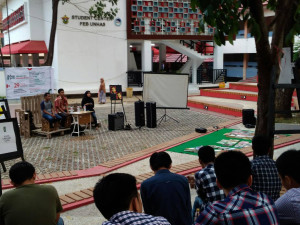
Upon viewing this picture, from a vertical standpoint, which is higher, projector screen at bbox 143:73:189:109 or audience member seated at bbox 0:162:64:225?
projector screen at bbox 143:73:189:109

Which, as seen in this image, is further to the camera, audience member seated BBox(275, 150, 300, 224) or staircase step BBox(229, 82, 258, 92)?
staircase step BBox(229, 82, 258, 92)

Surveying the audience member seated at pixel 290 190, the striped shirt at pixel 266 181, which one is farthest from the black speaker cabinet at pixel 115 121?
the audience member seated at pixel 290 190

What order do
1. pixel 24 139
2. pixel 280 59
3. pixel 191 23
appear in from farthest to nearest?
1. pixel 191 23
2. pixel 24 139
3. pixel 280 59

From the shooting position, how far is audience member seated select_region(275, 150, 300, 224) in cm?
265

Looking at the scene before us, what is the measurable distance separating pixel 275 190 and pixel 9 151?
5006 millimetres

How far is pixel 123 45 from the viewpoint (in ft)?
85.1

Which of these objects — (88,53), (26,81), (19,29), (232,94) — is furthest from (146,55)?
(26,81)

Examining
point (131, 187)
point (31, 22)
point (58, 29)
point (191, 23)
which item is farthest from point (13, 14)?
point (131, 187)

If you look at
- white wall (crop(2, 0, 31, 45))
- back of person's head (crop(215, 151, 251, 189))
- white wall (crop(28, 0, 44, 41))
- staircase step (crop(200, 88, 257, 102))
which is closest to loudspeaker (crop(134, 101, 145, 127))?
staircase step (crop(200, 88, 257, 102))

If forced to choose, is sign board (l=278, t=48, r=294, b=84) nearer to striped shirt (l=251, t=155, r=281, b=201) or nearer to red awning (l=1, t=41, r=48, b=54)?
striped shirt (l=251, t=155, r=281, b=201)

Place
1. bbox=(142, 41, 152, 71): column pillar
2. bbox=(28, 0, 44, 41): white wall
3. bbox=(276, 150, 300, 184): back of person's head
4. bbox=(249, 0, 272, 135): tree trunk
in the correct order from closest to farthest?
bbox=(276, 150, 300, 184): back of person's head, bbox=(249, 0, 272, 135): tree trunk, bbox=(28, 0, 44, 41): white wall, bbox=(142, 41, 152, 71): column pillar

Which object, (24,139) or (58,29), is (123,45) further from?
(24,139)

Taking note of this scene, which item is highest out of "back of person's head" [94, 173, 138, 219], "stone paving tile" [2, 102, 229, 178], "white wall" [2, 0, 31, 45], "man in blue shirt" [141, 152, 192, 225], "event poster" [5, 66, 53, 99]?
"white wall" [2, 0, 31, 45]

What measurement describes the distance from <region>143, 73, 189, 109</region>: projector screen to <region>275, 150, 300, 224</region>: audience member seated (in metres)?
12.4
